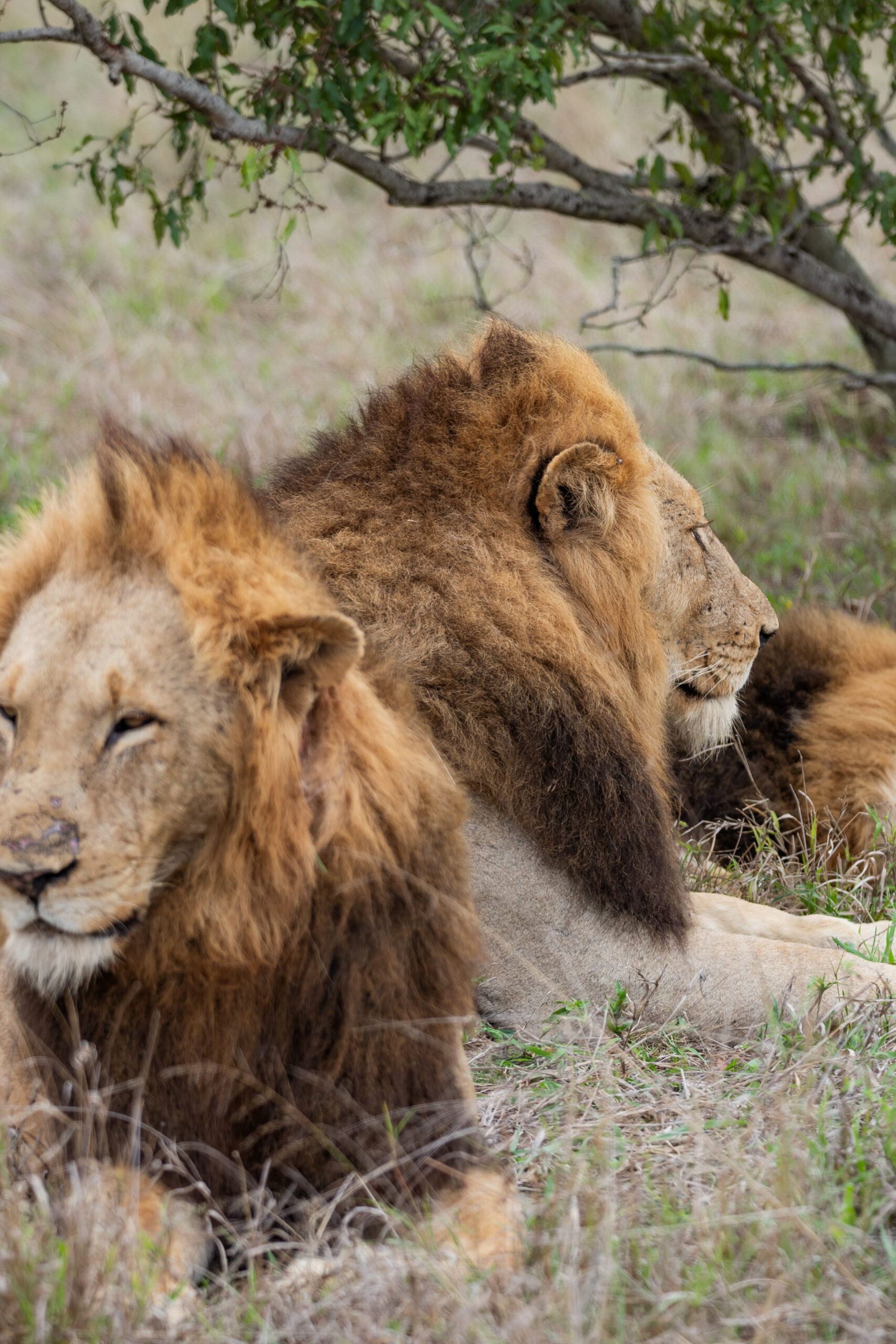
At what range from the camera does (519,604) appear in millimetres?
2969

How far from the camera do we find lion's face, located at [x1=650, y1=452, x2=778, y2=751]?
3.36m

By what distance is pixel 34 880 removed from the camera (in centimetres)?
200

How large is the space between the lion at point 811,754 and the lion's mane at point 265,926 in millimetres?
1916

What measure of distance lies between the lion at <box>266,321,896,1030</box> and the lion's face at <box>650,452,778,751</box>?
0.03m

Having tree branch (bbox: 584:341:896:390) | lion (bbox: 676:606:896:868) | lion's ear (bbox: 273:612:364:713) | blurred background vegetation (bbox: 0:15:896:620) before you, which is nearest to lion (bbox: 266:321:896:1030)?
lion's ear (bbox: 273:612:364:713)

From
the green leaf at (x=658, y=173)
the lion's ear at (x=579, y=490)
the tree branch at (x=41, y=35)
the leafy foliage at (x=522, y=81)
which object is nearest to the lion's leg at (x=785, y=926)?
the lion's ear at (x=579, y=490)

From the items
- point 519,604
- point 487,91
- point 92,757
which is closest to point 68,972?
point 92,757

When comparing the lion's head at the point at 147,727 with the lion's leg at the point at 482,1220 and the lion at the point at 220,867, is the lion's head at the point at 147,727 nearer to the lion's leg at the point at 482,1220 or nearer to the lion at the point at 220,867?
the lion at the point at 220,867

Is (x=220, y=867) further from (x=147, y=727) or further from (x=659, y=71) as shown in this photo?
(x=659, y=71)

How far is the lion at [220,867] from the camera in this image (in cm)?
207

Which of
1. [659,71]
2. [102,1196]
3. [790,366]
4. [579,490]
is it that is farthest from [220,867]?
[790,366]

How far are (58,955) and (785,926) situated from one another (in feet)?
6.76

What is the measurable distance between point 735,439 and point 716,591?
516 centimetres

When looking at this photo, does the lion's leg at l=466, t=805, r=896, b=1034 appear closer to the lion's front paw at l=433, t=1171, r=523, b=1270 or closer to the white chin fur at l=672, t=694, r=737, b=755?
the white chin fur at l=672, t=694, r=737, b=755
